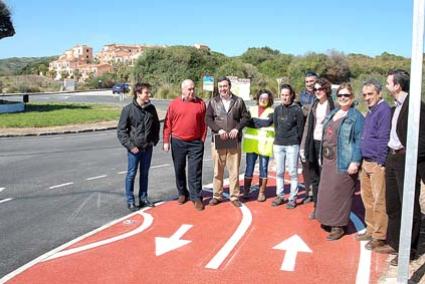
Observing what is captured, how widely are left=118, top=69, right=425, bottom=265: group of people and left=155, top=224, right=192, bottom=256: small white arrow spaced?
1.25m

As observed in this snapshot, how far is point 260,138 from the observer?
26.3 ft

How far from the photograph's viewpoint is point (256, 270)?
5.24 meters

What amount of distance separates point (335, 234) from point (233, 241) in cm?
132

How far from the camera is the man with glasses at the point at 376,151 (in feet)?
18.3

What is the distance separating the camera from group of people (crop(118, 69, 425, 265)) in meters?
5.50

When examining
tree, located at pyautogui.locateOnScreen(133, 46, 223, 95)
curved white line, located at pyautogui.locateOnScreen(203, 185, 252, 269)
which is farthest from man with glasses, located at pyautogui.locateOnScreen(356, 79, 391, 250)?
tree, located at pyautogui.locateOnScreen(133, 46, 223, 95)

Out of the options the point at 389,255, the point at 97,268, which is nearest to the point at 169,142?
the point at 97,268

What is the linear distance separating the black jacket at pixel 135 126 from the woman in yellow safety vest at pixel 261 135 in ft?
5.35

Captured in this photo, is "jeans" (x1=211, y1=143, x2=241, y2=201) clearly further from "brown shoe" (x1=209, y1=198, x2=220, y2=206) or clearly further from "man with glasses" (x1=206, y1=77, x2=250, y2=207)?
"brown shoe" (x1=209, y1=198, x2=220, y2=206)

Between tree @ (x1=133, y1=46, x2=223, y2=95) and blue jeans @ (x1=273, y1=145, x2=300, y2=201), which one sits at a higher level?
tree @ (x1=133, y1=46, x2=223, y2=95)

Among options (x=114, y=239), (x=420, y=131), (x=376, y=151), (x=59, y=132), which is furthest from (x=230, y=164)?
(x=59, y=132)

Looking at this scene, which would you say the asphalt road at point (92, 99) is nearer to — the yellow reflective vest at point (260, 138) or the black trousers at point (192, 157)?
the yellow reflective vest at point (260, 138)

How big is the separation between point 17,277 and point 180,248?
183cm

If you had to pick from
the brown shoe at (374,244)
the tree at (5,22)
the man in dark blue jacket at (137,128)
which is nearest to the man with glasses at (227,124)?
the man in dark blue jacket at (137,128)
